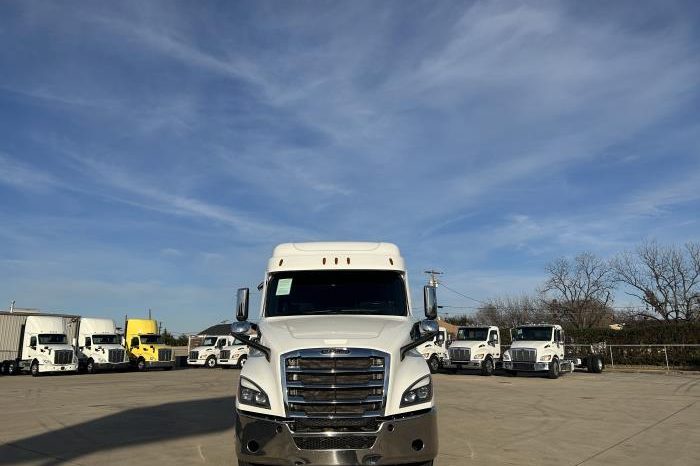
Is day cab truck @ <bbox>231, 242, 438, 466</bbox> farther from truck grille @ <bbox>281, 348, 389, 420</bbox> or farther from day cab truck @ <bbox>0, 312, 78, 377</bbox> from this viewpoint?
day cab truck @ <bbox>0, 312, 78, 377</bbox>

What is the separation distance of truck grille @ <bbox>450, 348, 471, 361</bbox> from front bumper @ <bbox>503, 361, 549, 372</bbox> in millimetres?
1785

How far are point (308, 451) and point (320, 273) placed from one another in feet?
8.51

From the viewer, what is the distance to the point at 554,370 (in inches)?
990

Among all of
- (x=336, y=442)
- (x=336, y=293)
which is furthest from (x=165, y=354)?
(x=336, y=442)

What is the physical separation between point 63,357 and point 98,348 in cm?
218

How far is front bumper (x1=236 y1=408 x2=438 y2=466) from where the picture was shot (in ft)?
17.1

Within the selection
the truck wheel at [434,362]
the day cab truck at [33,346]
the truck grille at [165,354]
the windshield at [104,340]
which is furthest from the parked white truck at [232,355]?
the truck wheel at [434,362]

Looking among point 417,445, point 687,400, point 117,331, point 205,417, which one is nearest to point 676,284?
point 687,400

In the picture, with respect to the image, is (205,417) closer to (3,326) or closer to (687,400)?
(687,400)

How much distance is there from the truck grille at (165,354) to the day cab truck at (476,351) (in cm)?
1818

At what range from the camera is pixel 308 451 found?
5.24m

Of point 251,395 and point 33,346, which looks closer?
point 251,395

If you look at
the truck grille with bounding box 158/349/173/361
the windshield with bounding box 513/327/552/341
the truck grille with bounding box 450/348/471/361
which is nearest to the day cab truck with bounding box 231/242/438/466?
the windshield with bounding box 513/327/552/341

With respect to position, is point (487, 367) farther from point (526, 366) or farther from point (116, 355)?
point (116, 355)
